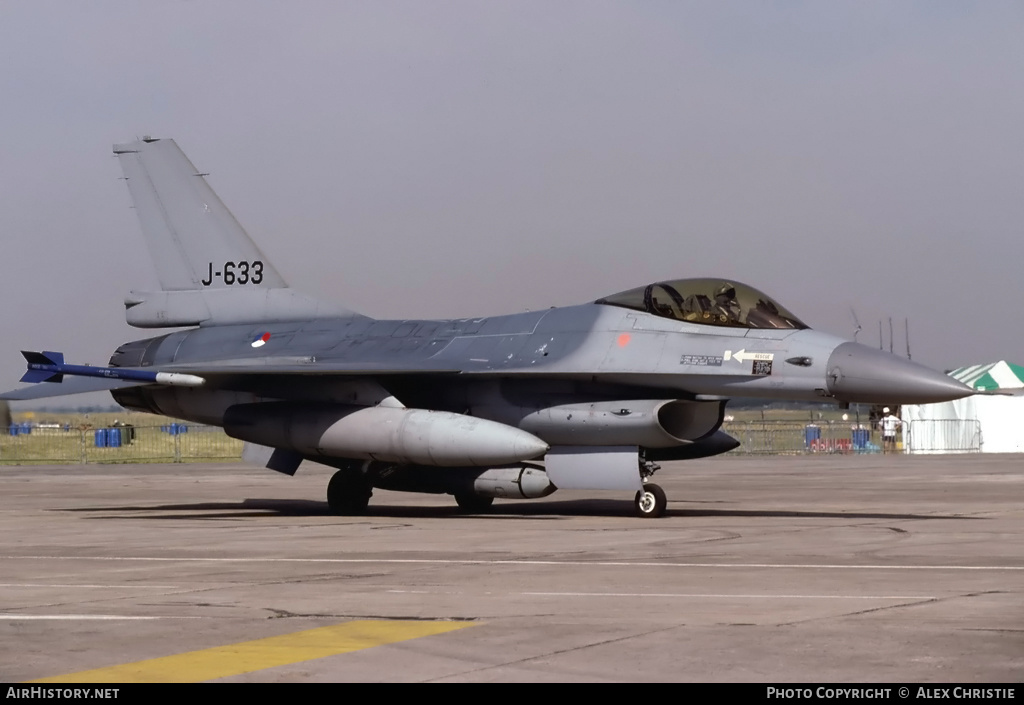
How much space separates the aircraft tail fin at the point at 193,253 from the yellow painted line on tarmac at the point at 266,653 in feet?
43.7

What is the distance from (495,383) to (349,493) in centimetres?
263

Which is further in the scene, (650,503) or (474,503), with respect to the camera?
(474,503)

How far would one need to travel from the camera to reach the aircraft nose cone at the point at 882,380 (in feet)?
47.8

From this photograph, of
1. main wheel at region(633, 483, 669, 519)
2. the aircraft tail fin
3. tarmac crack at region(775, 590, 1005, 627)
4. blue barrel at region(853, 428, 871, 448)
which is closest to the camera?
tarmac crack at region(775, 590, 1005, 627)

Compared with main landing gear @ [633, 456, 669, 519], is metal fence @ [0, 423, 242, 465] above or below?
above

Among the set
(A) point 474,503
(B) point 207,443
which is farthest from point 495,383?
(B) point 207,443

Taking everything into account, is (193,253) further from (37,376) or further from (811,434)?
(811,434)

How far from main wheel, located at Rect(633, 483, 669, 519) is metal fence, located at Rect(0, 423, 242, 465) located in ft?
86.4

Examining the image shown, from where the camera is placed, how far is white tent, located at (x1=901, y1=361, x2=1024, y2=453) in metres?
41.2

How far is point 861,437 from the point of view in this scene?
154ft

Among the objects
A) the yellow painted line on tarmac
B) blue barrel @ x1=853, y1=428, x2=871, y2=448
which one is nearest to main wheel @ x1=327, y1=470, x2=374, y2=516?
the yellow painted line on tarmac

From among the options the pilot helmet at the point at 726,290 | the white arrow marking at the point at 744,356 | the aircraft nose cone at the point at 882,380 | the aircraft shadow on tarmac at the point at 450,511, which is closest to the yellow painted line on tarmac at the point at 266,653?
the aircraft shadow on tarmac at the point at 450,511

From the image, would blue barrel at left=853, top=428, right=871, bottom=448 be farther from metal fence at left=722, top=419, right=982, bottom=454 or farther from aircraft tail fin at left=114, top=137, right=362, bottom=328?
aircraft tail fin at left=114, top=137, right=362, bottom=328
